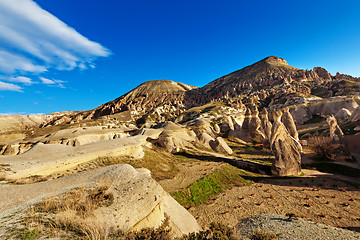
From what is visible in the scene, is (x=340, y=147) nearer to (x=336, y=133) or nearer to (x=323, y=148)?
(x=323, y=148)

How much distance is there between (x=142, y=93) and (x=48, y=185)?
508 feet

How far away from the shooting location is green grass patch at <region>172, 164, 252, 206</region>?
41.7ft

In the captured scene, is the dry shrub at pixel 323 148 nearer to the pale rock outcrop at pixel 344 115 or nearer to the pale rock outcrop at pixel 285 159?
the pale rock outcrop at pixel 285 159

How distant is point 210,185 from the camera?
14.8 meters

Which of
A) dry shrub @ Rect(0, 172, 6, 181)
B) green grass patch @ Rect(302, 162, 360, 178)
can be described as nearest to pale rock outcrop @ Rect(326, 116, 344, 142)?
green grass patch @ Rect(302, 162, 360, 178)

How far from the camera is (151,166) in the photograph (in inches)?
660

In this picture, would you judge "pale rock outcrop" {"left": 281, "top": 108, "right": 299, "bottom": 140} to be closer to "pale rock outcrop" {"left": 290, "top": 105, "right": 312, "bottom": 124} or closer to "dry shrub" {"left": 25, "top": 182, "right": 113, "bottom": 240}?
"pale rock outcrop" {"left": 290, "top": 105, "right": 312, "bottom": 124}

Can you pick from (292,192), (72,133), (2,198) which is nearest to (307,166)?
(292,192)

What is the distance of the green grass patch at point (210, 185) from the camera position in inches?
500

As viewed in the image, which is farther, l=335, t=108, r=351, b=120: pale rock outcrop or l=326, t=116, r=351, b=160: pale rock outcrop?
l=335, t=108, r=351, b=120: pale rock outcrop

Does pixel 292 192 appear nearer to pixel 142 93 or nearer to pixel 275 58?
pixel 142 93

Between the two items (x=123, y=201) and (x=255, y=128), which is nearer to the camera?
(x=123, y=201)

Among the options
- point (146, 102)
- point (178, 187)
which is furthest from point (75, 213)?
point (146, 102)

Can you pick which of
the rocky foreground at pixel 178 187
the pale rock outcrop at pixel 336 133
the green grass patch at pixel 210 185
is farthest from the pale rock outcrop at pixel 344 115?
the green grass patch at pixel 210 185
